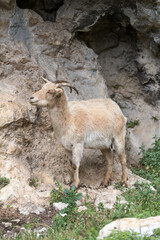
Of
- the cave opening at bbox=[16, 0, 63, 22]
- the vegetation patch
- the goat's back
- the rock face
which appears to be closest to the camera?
the rock face

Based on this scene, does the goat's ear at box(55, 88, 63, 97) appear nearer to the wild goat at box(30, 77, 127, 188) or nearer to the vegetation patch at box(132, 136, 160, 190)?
the wild goat at box(30, 77, 127, 188)

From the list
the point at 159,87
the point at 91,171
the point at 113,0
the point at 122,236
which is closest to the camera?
the point at 122,236

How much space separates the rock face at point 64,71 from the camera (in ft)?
25.2

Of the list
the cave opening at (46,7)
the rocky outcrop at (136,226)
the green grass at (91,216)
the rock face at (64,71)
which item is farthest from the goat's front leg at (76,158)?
the cave opening at (46,7)

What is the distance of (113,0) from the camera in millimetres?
10023

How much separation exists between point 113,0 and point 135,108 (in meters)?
3.61

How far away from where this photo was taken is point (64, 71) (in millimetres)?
10164

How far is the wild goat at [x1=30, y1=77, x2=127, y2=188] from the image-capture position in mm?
7793

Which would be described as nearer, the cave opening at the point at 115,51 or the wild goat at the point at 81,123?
the wild goat at the point at 81,123

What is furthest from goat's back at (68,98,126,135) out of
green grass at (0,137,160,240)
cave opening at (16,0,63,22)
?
cave opening at (16,0,63,22)

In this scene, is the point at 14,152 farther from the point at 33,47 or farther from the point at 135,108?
the point at 135,108

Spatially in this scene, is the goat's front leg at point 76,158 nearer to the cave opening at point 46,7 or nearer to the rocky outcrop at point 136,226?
the rocky outcrop at point 136,226

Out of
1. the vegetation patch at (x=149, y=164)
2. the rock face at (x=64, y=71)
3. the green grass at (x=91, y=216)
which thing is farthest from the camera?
the vegetation patch at (x=149, y=164)

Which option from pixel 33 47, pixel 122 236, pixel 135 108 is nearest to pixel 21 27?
pixel 33 47
